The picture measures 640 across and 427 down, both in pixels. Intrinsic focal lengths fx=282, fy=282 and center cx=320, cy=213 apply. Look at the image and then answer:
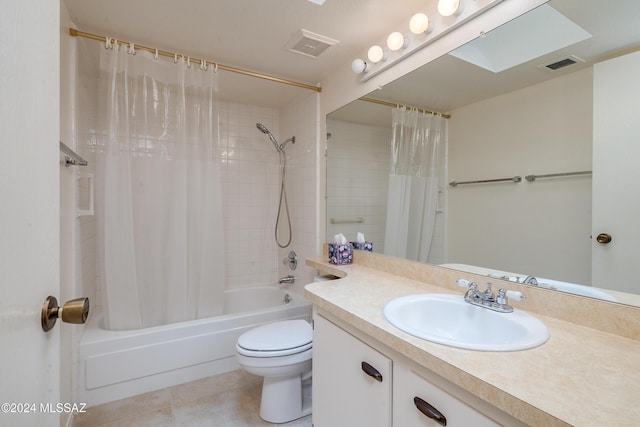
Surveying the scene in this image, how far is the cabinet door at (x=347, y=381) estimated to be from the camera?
890 millimetres

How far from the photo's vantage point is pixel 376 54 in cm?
168

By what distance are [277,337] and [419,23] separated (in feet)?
5.96

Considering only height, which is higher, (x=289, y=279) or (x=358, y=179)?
(x=358, y=179)

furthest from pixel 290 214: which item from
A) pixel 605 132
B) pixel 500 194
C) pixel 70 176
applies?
pixel 605 132

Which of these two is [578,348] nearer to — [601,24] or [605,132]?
[605,132]

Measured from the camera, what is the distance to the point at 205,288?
6.81ft

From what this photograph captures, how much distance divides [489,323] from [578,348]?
0.27 m

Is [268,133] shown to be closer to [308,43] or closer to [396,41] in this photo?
[308,43]

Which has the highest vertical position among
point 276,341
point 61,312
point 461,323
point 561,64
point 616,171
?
point 561,64

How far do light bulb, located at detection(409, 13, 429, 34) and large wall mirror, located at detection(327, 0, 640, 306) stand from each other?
173 mm

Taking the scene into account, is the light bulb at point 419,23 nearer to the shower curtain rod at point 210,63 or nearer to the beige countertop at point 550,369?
the shower curtain rod at point 210,63

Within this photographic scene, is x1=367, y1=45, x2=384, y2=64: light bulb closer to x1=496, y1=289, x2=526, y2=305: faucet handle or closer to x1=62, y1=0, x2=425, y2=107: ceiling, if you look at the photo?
x1=62, y1=0, x2=425, y2=107: ceiling

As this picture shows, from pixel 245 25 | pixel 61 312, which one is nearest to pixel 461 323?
pixel 61 312

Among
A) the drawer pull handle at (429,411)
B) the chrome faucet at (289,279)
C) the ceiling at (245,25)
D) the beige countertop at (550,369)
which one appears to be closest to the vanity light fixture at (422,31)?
the ceiling at (245,25)
